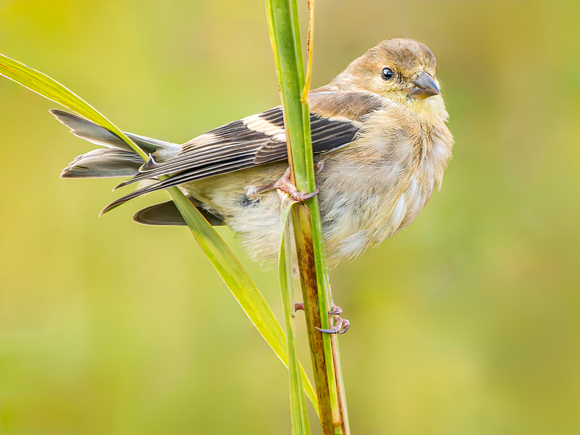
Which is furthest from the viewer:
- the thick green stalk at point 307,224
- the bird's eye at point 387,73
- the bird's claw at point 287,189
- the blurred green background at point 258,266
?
the blurred green background at point 258,266

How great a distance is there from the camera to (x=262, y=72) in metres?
3.49

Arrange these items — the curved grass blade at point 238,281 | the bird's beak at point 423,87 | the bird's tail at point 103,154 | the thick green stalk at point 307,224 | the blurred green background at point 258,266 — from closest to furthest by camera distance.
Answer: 1. the thick green stalk at point 307,224
2. the curved grass blade at point 238,281
3. the bird's tail at point 103,154
4. the bird's beak at point 423,87
5. the blurred green background at point 258,266

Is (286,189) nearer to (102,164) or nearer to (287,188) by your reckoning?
(287,188)

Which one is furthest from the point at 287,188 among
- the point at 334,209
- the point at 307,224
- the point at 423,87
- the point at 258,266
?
the point at 258,266

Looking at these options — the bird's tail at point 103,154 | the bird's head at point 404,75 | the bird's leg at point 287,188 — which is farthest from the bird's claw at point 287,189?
the bird's head at point 404,75

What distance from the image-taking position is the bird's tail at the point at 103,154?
218 cm

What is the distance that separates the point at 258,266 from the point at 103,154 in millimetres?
1152

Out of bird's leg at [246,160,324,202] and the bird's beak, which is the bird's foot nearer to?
bird's leg at [246,160,324,202]

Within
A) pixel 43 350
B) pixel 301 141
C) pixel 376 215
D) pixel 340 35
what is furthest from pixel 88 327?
pixel 340 35

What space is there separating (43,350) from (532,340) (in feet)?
8.47

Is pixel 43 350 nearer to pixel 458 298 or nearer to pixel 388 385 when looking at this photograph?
pixel 388 385

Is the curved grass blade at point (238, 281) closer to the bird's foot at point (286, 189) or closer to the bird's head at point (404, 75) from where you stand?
the bird's foot at point (286, 189)

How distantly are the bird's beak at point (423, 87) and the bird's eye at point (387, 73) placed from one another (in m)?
0.12

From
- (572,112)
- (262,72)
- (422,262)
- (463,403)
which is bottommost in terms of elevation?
(463,403)
